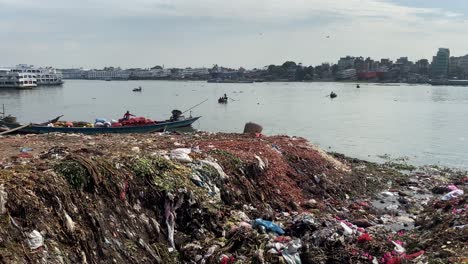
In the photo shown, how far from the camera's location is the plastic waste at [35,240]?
4798 mm

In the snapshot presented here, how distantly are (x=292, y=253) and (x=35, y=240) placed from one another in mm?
3502

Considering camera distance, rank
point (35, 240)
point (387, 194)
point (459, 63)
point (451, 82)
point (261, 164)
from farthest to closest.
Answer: point (459, 63)
point (451, 82)
point (387, 194)
point (261, 164)
point (35, 240)

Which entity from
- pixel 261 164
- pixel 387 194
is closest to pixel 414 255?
pixel 261 164

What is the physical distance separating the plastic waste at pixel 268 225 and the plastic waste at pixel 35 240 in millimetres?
3430

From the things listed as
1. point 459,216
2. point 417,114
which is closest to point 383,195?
point 459,216

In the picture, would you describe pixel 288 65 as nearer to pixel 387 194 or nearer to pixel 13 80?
pixel 13 80

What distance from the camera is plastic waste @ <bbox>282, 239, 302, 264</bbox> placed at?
19.8ft

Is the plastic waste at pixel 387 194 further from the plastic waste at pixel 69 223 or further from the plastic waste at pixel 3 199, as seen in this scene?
the plastic waste at pixel 3 199

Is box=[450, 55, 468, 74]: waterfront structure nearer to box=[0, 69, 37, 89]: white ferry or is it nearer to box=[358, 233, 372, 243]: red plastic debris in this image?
box=[0, 69, 37, 89]: white ferry

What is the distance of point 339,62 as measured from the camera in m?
168

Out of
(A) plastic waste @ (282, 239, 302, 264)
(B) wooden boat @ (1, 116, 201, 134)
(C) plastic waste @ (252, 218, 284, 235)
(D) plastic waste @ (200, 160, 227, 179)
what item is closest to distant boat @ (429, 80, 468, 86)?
(B) wooden boat @ (1, 116, 201, 134)

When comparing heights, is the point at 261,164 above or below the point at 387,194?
above

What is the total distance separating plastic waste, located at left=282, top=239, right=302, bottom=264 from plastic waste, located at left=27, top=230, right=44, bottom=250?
328 centimetres

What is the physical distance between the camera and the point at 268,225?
277 inches
